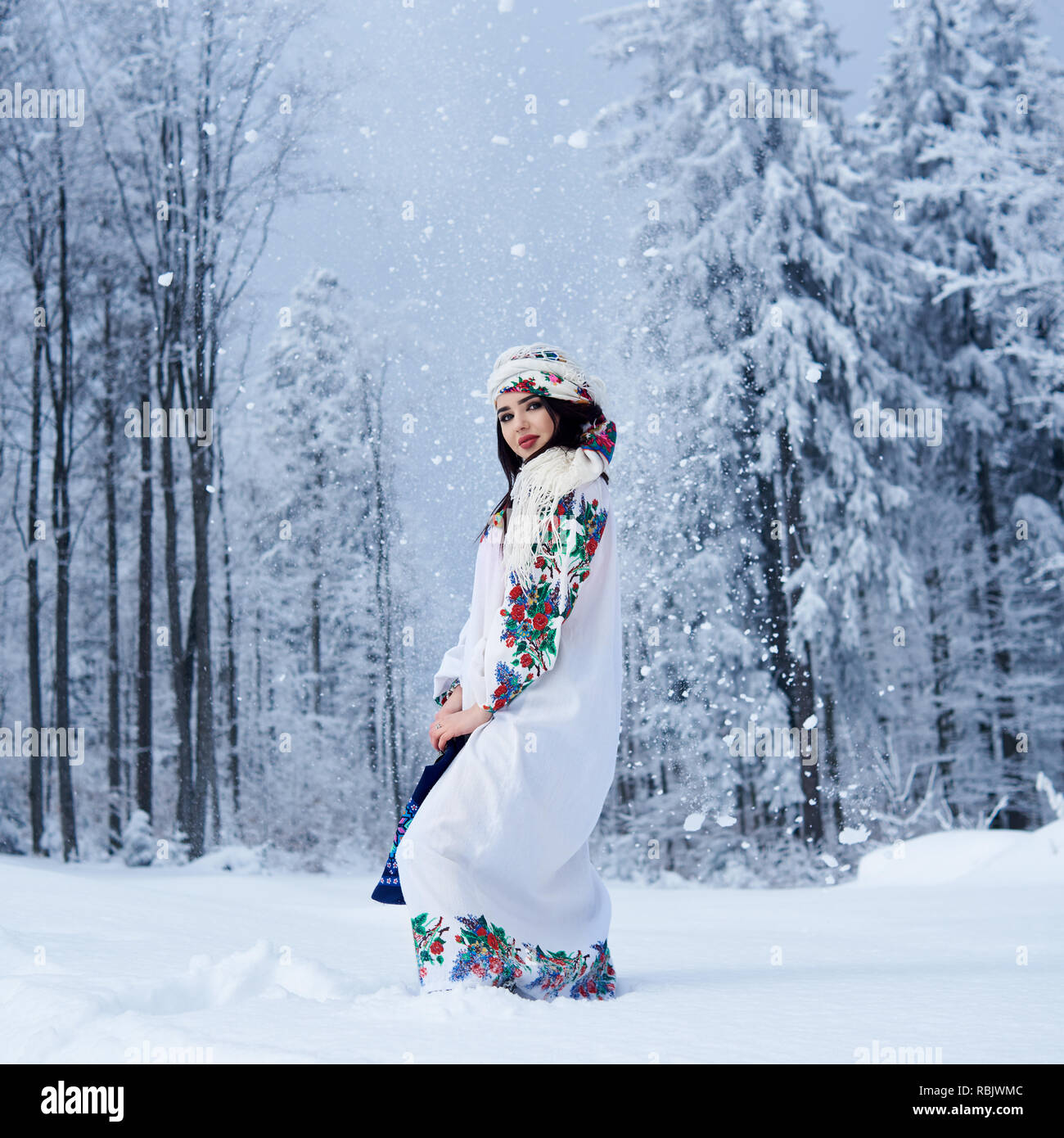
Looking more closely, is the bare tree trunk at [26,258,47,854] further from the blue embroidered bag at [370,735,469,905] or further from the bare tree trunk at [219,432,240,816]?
the blue embroidered bag at [370,735,469,905]

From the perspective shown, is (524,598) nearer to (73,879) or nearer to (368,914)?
(368,914)

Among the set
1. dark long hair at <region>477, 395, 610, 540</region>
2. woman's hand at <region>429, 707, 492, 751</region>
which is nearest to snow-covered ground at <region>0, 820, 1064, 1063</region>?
woman's hand at <region>429, 707, 492, 751</region>

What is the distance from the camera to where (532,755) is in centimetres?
194

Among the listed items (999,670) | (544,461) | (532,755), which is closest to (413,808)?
(532,755)

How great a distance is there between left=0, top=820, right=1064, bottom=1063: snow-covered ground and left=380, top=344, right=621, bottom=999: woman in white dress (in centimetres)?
17

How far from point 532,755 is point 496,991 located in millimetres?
425

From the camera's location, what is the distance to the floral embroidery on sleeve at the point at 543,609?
6.36 feet

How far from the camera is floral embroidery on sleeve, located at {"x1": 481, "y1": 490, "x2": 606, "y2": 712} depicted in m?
1.94

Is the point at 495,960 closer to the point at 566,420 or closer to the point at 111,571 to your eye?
the point at 566,420

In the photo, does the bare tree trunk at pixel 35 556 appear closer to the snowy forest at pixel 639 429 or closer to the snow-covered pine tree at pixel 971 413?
the snowy forest at pixel 639 429

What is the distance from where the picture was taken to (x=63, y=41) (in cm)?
816
